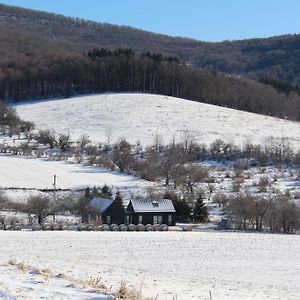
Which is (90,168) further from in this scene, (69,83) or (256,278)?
(69,83)

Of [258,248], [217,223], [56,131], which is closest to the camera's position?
[258,248]

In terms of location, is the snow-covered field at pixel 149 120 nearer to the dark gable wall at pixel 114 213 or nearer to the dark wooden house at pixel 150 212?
the dark wooden house at pixel 150 212

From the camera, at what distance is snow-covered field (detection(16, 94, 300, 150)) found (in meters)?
83.4

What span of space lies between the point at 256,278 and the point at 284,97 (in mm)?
103748

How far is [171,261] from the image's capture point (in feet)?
72.6

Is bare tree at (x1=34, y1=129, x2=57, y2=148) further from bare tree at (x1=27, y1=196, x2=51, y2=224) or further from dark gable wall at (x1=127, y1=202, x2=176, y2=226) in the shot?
bare tree at (x1=27, y1=196, x2=51, y2=224)

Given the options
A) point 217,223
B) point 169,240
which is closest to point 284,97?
point 217,223

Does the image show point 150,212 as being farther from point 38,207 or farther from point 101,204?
point 38,207

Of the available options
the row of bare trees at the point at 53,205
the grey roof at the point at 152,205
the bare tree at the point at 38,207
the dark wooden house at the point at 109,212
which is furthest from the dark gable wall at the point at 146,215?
the bare tree at the point at 38,207

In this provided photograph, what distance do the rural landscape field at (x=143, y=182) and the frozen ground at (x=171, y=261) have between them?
0.07 meters

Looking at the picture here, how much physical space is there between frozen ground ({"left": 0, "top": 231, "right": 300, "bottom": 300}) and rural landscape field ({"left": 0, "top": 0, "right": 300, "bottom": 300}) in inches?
2.7

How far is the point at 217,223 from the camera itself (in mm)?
42406

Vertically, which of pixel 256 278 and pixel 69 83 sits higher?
pixel 69 83

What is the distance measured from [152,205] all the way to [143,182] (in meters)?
13.2
